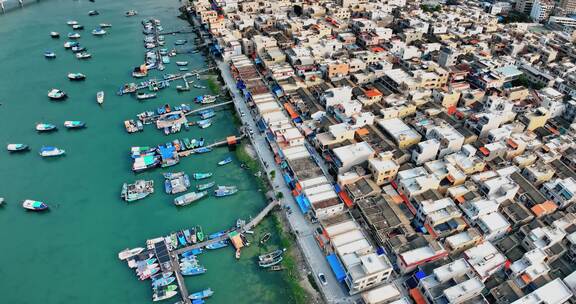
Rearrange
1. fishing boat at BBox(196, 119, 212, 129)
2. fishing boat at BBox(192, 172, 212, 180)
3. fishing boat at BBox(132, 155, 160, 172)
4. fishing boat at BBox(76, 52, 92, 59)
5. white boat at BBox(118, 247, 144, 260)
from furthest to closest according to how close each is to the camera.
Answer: fishing boat at BBox(76, 52, 92, 59)
fishing boat at BBox(196, 119, 212, 129)
fishing boat at BBox(132, 155, 160, 172)
fishing boat at BBox(192, 172, 212, 180)
white boat at BBox(118, 247, 144, 260)

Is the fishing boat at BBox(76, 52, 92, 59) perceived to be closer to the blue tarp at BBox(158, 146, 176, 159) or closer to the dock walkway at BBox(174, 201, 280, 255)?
the blue tarp at BBox(158, 146, 176, 159)

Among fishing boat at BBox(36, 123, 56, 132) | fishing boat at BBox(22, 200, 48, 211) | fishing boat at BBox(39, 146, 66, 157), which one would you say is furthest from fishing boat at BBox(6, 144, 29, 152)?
fishing boat at BBox(22, 200, 48, 211)

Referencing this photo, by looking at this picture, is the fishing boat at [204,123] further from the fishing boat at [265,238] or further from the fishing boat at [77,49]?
the fishing boat at [77,49]

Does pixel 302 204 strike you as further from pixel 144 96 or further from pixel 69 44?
pixel 69 44

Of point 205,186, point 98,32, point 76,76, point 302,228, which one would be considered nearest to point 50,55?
point 76,76

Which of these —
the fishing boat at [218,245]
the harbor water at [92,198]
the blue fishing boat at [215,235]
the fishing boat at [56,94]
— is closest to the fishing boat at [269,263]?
the harbor water at [92,198]

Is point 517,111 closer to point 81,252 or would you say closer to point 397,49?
point 397,49

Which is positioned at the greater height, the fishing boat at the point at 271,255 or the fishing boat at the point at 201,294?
the fishing boat at the point at 271,255
